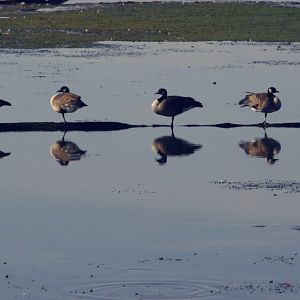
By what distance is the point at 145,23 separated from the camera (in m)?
51.1

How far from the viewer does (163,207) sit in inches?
792

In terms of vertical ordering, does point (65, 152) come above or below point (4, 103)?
below

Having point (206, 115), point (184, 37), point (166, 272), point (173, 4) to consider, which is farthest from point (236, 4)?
point (166, 272)

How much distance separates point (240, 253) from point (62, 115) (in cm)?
1216

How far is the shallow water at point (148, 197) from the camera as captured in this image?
16.0 metres

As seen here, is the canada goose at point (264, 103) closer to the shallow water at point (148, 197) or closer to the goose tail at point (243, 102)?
the goose tail at point (243, 102)

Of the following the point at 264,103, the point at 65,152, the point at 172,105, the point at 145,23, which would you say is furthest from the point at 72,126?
the point at 145,23

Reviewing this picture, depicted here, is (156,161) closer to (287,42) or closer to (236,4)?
(287,42)

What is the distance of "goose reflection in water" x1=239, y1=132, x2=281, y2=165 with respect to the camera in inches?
981

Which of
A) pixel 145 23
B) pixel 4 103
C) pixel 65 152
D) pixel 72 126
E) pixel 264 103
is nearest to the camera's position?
pixel 65 152

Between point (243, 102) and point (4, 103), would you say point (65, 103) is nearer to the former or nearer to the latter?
point (4, 103)

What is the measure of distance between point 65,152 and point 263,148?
3508mm

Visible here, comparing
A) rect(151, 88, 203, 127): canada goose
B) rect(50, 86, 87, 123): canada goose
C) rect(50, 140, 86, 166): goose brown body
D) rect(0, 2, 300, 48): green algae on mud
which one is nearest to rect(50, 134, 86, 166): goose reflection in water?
rect(50, 140, 86, 166): goose brown body

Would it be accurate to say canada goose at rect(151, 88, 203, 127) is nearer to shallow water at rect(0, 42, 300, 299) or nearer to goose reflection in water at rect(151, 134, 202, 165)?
shallow water at rect(0, 42, 300, 299)
